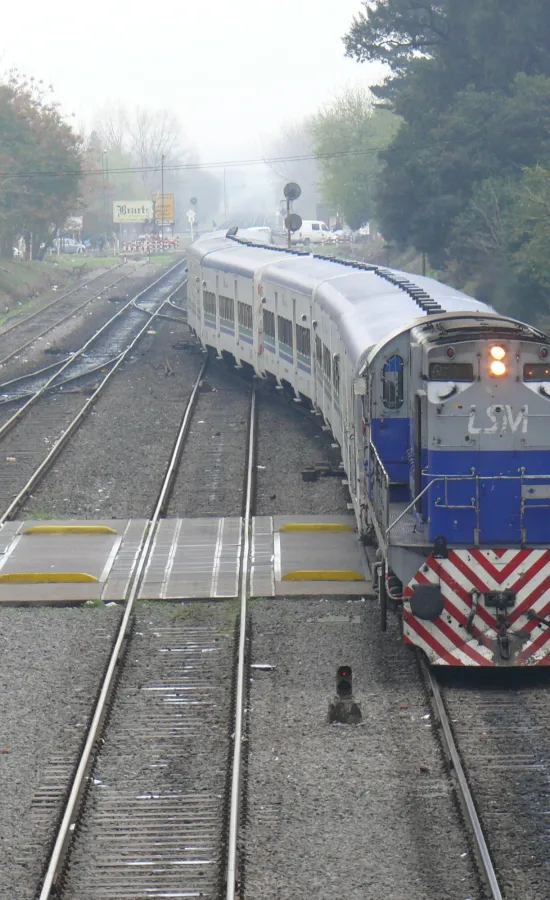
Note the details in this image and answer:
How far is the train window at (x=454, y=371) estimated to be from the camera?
1173cm

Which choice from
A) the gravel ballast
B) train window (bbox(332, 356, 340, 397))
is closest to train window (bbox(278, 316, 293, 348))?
train window (bbox(332, 356, 340, 397))

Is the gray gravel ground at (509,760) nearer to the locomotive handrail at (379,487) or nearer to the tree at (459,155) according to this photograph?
the locomotive handrail at (379,487)

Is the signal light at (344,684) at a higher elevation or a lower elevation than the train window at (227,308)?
lower

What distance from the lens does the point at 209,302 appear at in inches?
1373

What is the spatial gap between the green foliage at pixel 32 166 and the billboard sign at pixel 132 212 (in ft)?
107

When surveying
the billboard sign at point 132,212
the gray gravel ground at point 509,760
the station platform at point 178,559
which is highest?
the billboard sign at point 132,212

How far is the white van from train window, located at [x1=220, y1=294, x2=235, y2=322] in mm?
61818

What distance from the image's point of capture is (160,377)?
1335 inches

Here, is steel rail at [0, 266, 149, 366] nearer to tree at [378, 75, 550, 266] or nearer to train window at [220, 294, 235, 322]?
train window at [220, 294, 235, 322]

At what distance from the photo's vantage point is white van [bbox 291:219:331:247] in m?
95.3

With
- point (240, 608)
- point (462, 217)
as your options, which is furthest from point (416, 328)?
point (462, 217)

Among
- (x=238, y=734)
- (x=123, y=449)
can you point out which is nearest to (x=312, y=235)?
(x=123, y=449)

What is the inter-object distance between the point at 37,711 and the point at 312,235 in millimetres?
87956

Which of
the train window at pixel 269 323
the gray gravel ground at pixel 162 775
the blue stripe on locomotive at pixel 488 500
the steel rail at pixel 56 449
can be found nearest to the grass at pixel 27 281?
the steel rail at pixel 56 449
